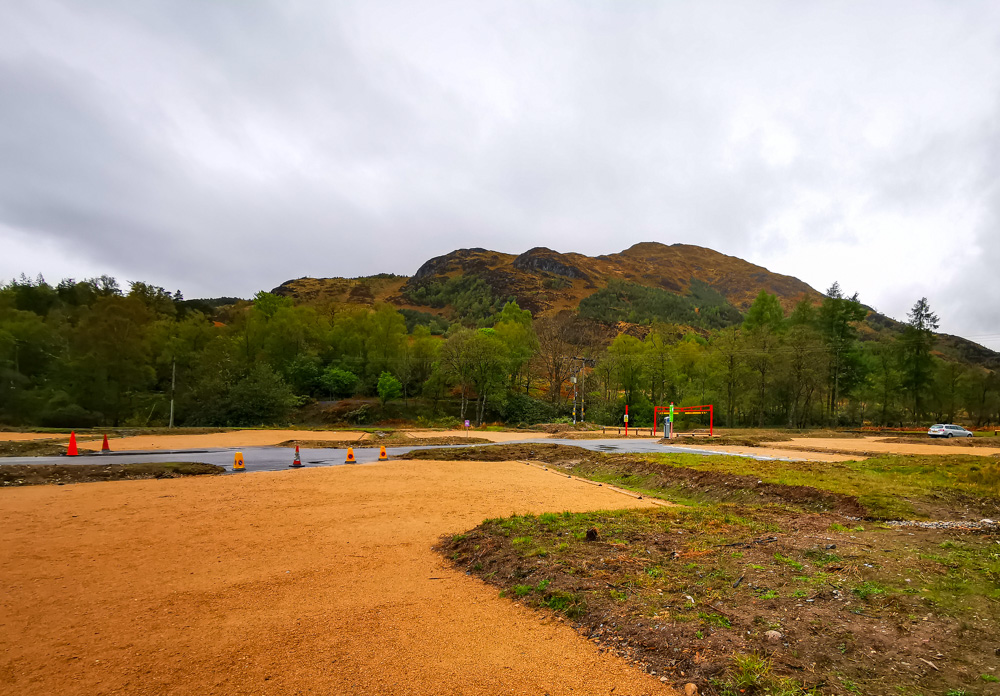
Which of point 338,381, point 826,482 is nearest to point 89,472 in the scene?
point 826,482

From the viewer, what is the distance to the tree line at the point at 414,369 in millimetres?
45875

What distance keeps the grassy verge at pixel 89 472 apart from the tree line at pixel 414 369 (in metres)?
31.5

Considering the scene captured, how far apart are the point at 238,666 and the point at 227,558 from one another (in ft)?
11.9

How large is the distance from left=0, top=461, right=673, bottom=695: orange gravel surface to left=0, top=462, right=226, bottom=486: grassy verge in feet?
16.9

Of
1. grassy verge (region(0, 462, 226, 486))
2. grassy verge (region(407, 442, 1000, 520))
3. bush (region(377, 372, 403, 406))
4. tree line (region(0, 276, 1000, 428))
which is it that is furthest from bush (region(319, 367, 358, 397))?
grassy verge (region(407, 442, 1000, 520))

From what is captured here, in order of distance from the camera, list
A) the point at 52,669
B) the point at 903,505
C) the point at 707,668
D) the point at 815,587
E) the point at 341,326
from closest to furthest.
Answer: the point at 707,668, the point at 52,669, the point at 815,587, the point at 903,505, the point at 341,326

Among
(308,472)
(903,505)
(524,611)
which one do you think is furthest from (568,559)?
(308,472)

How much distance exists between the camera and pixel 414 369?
227 feet

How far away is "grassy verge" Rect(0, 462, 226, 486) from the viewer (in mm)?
15141

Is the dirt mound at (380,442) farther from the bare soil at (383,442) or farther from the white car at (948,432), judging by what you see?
the white car at (948,432)

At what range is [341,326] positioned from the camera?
72.8m

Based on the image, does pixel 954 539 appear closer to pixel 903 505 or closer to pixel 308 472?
pixel 903 505

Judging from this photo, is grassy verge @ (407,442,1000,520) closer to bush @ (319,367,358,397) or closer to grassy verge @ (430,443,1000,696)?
grassy verge @ (430,443,1000,696)

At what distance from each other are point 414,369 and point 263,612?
210ft
